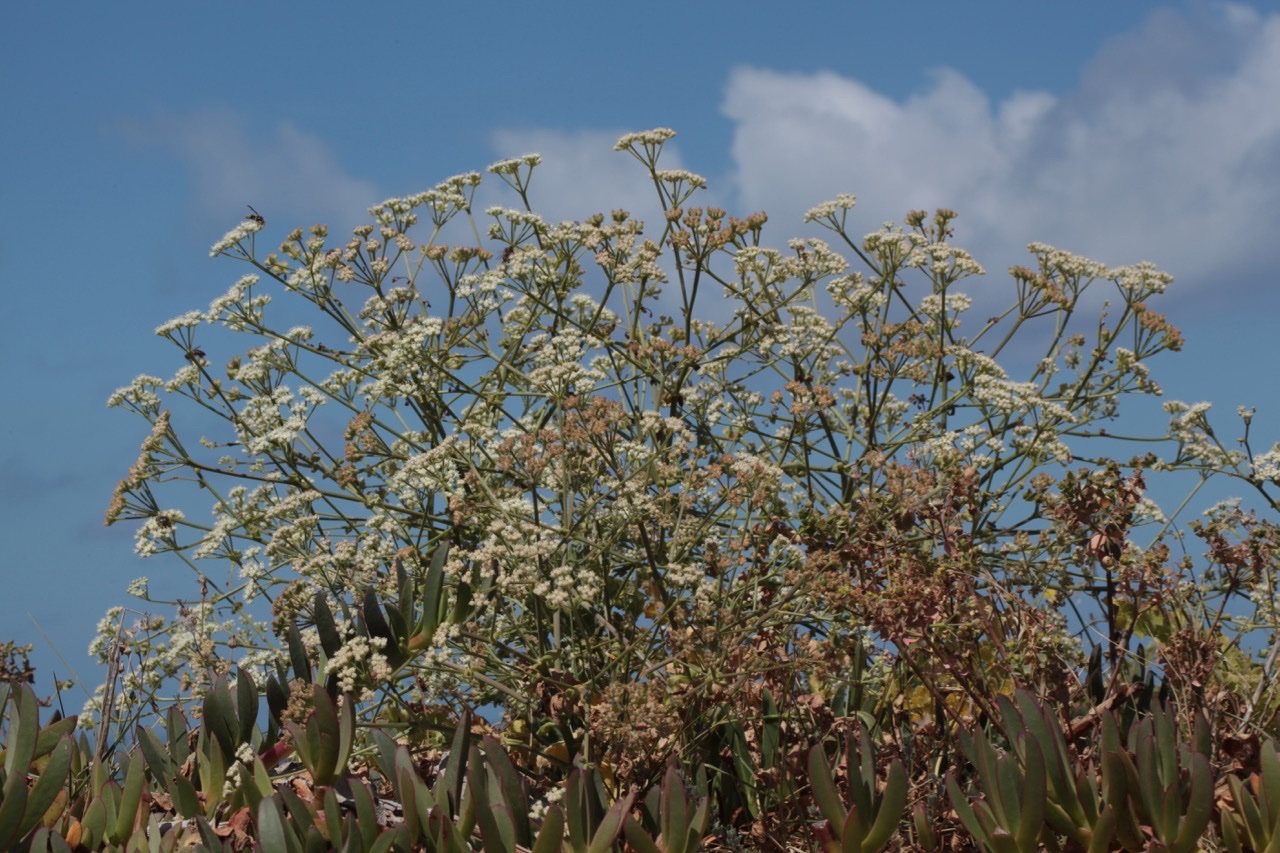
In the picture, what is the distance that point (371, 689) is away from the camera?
14.7ft

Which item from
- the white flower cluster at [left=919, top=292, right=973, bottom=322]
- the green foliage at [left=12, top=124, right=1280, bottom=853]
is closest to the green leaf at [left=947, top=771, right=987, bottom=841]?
the green foliage at [left=12, top=124, right=1280, bottom=853]

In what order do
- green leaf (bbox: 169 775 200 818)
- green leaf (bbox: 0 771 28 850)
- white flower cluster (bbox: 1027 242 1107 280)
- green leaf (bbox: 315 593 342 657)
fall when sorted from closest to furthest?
green leaf (bbox: 0 771 28 850)
green leaf (bbox: 169 775 200 818)
green leaf (bbox: 315 593 342 657)
white flower cluster (bbox: 1027 242 1107 280)

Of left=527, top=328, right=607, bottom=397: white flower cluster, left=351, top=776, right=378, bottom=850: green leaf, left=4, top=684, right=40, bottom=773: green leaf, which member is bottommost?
left=351, top=776, right=378, bottom=850: green leaf

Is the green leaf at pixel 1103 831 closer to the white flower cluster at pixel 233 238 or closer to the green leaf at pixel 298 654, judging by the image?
the green leaf at pixel 298 654

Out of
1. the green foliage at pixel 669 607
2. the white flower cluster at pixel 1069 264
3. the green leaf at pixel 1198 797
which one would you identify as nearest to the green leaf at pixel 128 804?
the green foliage at pixel 669 607

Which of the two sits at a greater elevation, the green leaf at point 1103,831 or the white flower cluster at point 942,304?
the white flower cluster at point 942,304

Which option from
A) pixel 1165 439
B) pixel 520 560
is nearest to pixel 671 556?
pixel 520 560

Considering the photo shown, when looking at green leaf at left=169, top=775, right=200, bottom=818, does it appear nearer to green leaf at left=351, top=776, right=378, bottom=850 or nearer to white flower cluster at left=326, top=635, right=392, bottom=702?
white flower cluster at left=326, top=635, right=392, bottom=702

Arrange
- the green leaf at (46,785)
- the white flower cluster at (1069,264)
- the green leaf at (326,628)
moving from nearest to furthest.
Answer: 1. the green leaf at (46,785)
2. the green leaf at (326,628)
3. the white flower cluster at (1069,264)

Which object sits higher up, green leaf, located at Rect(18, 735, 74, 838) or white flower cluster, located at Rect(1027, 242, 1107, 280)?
white flower cluster, located at Rect(1027, 242, 1107, 280)

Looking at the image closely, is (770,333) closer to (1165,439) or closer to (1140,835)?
(1165,439)

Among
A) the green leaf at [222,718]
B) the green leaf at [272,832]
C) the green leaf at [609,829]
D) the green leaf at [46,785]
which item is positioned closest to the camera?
the green leaf at [272,832]

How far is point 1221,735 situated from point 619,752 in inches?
78.2

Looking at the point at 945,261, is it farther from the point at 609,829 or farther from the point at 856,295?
the point at 609,829
